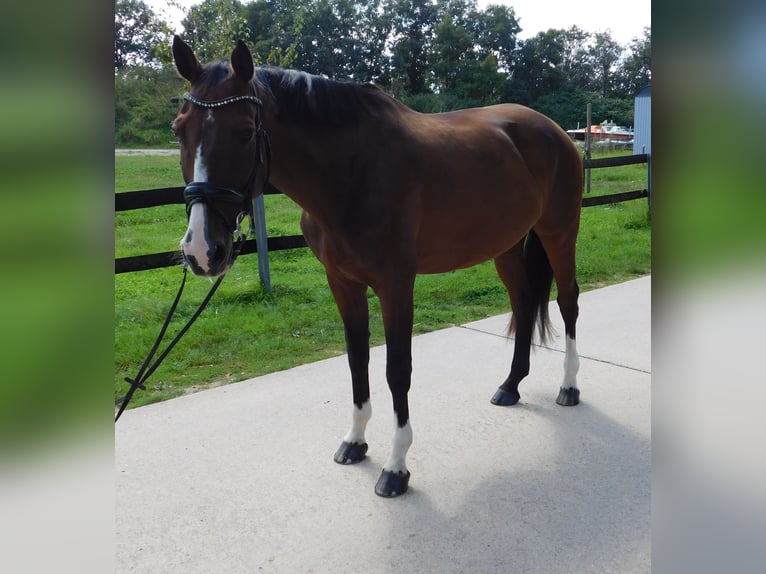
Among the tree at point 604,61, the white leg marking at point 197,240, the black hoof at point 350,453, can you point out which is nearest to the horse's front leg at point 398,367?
the black hoof at point 350,453

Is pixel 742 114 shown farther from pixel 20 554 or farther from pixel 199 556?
pixel 199 556

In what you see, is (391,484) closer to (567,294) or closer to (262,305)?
(567,294)

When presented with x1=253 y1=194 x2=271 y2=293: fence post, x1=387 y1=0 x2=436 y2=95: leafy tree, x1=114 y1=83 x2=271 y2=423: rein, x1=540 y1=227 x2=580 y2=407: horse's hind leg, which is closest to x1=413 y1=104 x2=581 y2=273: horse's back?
x1=540 y1=227 x2=580 y2=407: horse's hind leg

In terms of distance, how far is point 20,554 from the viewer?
58cm

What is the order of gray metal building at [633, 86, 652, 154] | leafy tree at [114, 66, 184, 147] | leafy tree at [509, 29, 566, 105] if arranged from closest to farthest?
leafy tree at [114, 66, 184, 147]
gray metal building at [633, 86, 652, 154]
leafy tree at [509, 29, 566, 105]

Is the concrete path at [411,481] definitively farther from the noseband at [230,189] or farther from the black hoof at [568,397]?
the noseband at [230,189]

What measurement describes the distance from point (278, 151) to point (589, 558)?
1790 mm

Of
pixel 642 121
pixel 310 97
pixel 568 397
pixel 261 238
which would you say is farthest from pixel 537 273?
pixel 642 121

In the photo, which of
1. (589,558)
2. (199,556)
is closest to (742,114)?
(589,558)

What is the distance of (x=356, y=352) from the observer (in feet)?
8.93

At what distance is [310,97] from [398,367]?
1111mm

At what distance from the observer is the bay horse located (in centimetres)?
188

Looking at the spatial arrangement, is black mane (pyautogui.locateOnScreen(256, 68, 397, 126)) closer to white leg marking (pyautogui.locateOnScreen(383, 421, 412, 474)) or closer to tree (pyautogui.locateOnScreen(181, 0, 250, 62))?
white leg marking (pyautogui.locateOnScreen(383, 421, 412, 474))

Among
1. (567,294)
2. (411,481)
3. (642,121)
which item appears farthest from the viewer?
(642,121)
